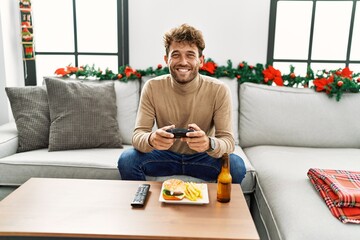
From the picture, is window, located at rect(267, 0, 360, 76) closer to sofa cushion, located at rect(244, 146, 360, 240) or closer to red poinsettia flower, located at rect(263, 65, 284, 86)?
red poinsettia flower, located at rect(263, 65, 284, 86)

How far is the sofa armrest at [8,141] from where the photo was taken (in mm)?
1916

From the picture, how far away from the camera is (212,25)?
2.58m

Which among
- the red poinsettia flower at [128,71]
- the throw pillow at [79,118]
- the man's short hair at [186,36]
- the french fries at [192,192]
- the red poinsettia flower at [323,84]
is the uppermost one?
the man's short hair at [186,36]

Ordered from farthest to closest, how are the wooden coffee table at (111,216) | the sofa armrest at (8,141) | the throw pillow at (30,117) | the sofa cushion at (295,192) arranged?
the throw pillow at (30,117) → the sofa armrest at (8,141) → the sofa cushion at (295,192) → the wooden coffee table at (111,216)

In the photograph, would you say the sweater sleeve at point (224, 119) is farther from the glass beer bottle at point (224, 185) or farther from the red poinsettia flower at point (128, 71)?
the red poinsettia flower at point (128, 71)

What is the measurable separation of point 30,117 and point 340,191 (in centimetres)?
184

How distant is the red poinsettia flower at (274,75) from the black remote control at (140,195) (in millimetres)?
1508

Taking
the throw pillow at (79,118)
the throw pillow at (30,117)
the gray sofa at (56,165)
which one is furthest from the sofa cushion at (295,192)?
the throw pillow at (30,117)

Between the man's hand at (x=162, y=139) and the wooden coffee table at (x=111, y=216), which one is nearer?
the wooden coffee table at (x=111, y=216)

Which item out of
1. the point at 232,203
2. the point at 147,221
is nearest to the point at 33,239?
the point at 147,221

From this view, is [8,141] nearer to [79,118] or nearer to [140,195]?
[79,118]

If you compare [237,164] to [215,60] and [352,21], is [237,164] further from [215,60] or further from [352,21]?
[352,21]

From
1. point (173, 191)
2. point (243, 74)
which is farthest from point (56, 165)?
point (243, 74)

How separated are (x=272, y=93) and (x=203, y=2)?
0.92 meters
